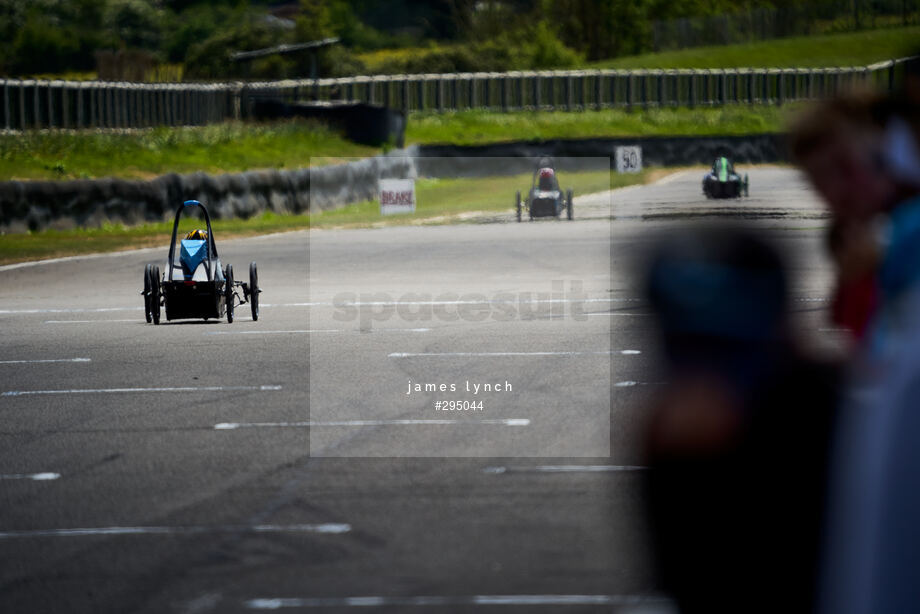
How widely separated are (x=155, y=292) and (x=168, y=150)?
2439 cm

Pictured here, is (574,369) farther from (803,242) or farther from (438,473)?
(803,242)

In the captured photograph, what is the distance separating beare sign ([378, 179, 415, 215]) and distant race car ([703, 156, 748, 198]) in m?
8.55

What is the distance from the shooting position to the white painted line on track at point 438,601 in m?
5.96

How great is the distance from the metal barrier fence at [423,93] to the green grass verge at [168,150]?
6.65ft

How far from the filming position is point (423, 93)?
250ft

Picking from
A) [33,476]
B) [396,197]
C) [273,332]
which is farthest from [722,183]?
[33,476]

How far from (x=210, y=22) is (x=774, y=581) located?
144803 millimetres

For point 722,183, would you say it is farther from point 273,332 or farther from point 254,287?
point 273,332

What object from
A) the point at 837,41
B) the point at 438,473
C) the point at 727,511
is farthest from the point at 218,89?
the point at 837,41

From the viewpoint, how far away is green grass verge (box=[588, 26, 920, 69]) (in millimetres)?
106125

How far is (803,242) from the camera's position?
91.7 feet

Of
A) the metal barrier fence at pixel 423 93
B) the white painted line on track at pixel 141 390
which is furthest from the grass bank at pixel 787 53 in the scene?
the white painted line on track at pixel 141 390

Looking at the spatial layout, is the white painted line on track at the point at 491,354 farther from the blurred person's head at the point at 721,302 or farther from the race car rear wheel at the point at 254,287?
the blurred person's head at the point at 721,302

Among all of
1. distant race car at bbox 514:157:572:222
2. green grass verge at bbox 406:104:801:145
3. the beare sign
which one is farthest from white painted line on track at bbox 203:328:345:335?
green grass verge at bbox 406:104:801:145
